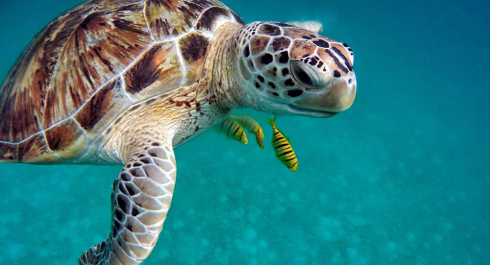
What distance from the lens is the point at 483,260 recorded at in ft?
16.9

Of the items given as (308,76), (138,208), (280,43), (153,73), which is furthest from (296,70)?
(138,208)

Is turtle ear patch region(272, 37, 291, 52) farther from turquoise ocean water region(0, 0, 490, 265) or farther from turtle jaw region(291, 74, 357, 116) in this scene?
turquoise ocean water region(0, 0, 490, 265)

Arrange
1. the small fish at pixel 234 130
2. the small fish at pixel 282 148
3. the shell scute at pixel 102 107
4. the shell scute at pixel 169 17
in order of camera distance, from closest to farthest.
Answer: the shell scute at pixel 102 107 → the shell scute at pixel 169 17 → the small fish at pixel 282 148 → the small fish at pixel 234 130

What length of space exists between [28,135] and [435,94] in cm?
1187

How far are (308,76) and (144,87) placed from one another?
1.13m

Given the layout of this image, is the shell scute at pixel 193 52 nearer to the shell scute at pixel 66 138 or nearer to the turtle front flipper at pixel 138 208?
the turtle front flipper at pixel 138 208

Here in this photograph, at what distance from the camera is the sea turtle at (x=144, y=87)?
5.49 feet

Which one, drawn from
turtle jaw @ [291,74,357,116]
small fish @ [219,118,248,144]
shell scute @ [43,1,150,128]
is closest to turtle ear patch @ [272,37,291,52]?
turtle jaw @ [291,74,357,116]

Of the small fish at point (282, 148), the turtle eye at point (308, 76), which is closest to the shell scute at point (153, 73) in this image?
the turtle eye at point (308, 76)

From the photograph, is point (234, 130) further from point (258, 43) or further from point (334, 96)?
point (334, 96)

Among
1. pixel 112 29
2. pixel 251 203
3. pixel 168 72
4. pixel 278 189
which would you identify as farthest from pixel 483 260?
pixel 112 29

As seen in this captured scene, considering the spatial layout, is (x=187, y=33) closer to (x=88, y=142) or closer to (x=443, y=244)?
(x=88, y=142)

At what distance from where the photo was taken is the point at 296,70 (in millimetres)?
1670

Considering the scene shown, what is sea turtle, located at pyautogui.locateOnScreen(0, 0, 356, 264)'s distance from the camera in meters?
1.67
